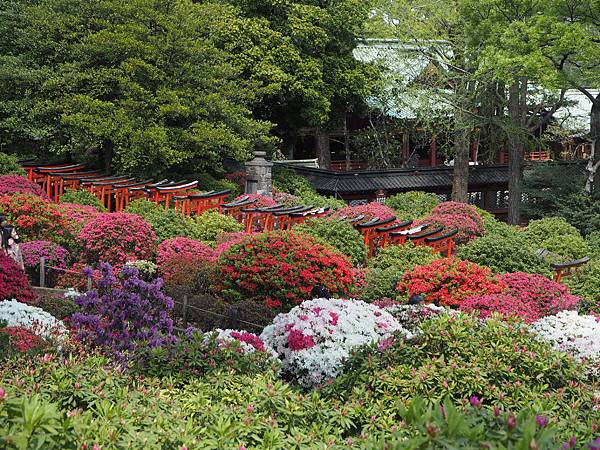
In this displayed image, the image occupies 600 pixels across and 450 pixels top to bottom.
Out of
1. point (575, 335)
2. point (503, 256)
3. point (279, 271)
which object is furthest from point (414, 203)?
point (575, 335)

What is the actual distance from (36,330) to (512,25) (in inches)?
713

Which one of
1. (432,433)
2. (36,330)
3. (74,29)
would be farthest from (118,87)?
(432,433)

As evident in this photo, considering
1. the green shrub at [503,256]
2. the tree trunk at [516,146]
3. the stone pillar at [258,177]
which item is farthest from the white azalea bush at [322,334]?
the tree trunk at [516,146]

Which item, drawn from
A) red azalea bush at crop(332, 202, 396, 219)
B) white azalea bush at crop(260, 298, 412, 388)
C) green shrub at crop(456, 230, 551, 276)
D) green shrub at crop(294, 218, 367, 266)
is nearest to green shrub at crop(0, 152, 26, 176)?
red azalea bush at crop(332, 202, 396, 219)

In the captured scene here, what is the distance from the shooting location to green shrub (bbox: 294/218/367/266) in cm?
1412

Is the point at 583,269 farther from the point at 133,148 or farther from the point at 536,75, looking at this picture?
the point at 133,148

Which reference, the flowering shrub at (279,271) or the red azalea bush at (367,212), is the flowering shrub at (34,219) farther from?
the red azalea bush at (367,212)

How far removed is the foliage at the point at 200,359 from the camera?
6.50m

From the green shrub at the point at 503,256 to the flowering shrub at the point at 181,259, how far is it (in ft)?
15.1

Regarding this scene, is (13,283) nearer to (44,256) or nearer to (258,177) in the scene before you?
(44,256)

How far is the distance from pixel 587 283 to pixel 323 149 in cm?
1919

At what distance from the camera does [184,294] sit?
1061 centimetres

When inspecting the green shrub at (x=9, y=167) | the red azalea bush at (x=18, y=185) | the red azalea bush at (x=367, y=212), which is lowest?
the red azalea bush at (x=367, y=212)

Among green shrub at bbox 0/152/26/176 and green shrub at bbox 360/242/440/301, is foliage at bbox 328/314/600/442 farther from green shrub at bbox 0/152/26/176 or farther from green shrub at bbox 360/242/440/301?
green shrub at bbox 0/152/26/176
